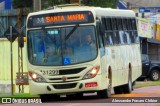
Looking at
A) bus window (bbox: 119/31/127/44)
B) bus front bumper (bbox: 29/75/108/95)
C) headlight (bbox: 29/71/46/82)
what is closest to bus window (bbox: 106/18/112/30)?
bus window (bbox: 119/31/127/44)

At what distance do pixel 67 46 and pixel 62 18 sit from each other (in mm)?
975

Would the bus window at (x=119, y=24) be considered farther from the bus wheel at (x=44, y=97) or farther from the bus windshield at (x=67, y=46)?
the bus wheel at (x=44, y=97)

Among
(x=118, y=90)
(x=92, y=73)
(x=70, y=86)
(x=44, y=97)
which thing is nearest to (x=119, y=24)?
(x=118, y=90)

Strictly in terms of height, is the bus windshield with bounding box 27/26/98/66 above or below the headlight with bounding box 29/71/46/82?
above

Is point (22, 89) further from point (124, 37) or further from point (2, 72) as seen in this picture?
point (124, 37)

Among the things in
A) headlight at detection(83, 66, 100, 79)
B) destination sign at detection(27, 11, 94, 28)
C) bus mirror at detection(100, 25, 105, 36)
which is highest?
destination sign at detection(27, 11, 94, 28)

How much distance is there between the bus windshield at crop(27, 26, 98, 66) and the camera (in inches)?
813

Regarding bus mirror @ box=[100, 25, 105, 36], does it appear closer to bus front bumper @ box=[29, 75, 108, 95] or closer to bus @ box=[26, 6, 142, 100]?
bus @ box=[26, 6, 142, 100]

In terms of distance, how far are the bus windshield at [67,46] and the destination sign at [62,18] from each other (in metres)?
0.21

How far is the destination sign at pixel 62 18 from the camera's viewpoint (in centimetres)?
2089

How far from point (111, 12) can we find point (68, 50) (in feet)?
11.5

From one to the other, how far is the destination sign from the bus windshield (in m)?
0.21

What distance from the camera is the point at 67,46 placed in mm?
20750

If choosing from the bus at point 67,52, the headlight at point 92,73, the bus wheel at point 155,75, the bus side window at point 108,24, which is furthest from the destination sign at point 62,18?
the bus wheel at point 155,75
